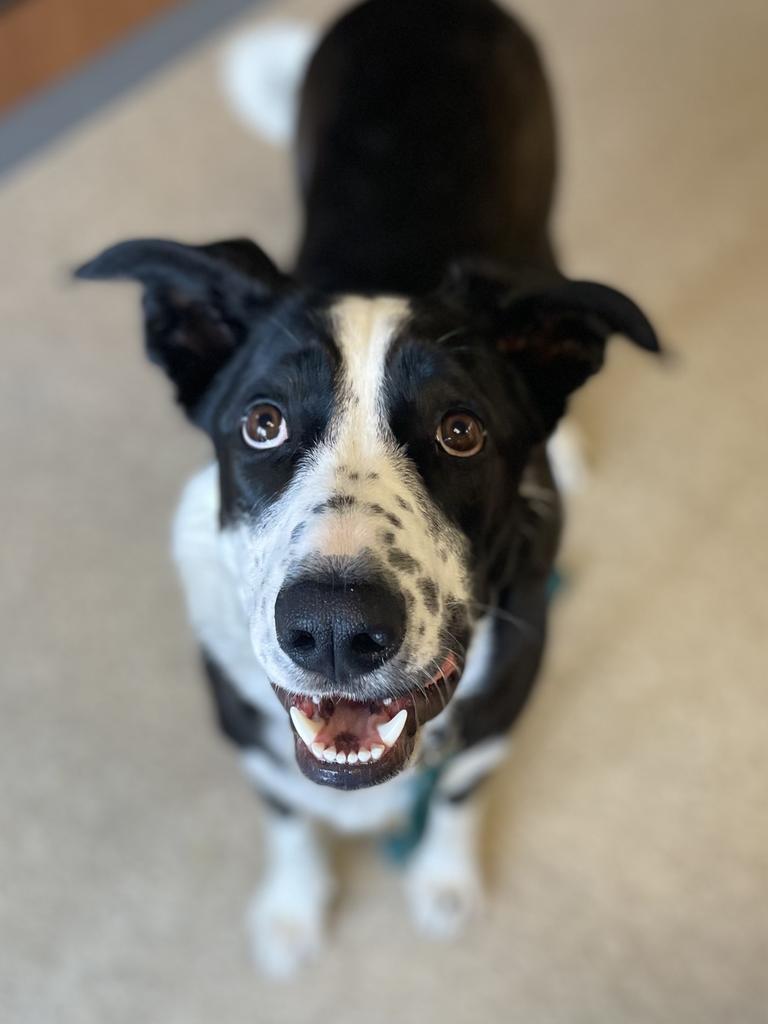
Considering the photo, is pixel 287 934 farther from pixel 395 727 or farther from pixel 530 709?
pixel 395 727

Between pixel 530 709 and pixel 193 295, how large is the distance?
4.08 feet

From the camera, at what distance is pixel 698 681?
2.35 meters

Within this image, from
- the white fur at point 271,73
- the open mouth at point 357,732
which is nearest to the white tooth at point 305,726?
the open mouth at point 357,732

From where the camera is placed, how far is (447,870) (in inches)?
80.2

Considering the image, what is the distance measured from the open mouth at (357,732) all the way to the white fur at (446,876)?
27.1 inches

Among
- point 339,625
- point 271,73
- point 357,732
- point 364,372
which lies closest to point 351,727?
point 357,732

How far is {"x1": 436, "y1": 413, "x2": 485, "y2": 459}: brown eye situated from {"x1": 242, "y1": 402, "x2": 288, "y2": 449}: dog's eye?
8.7 inches

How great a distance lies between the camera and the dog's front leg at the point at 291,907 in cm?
199

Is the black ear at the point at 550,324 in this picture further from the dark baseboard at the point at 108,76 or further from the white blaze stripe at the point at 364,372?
the dark baseboard at the point at 108,76

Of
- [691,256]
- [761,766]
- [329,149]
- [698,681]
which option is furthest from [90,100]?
[761,766]

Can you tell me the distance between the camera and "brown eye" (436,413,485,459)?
1.42 m

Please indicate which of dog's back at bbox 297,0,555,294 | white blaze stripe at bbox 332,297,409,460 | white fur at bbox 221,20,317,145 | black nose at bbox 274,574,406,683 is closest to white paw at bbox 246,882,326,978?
black nose at bbox 274,574,406,683

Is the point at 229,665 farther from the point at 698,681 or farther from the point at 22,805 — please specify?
the point at 698,681

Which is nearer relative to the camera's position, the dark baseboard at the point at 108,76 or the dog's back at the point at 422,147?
the dog's back at the point at 422,147
